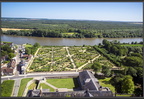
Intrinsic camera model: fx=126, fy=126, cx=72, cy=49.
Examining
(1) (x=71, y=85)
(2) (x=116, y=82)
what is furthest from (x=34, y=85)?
(2) (x=116, y=82)

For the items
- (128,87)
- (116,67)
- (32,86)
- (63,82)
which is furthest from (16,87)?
(116,67)

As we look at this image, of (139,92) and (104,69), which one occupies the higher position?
(104,69)

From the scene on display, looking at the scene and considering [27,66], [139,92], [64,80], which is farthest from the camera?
[27,66]

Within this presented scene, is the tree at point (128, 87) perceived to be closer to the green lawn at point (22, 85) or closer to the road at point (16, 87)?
the green lawn at point (22, 85)

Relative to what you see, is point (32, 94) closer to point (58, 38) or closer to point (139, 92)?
point (139, 92)

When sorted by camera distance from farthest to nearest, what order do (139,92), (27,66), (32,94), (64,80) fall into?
(27,66)
(64,80)
(139,92)
(32,94)

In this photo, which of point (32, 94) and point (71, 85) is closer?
point (32, 94)
